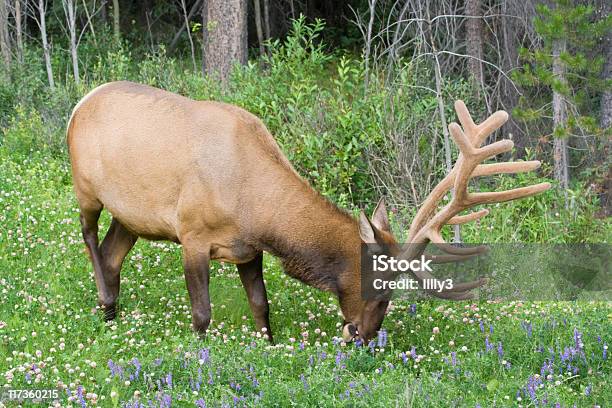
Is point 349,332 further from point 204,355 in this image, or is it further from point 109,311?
point 109,311

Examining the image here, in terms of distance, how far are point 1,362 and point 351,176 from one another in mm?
5072

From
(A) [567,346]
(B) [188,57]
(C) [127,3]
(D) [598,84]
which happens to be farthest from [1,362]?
(C) [127,3]

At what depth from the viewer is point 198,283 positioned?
680 cm

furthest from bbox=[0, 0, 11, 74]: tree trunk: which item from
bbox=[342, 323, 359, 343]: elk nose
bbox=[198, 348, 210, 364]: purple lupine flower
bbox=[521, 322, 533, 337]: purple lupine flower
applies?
bbox=[521, 322, 533, 337]: purple lupine flower

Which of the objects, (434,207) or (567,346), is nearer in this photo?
(567,346)

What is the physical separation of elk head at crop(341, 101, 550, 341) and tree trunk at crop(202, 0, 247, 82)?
24.3 ft

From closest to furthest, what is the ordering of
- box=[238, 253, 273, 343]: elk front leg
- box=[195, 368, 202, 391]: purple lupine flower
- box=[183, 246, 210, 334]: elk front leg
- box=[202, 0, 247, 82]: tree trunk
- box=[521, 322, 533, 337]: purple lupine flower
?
box=[195, 368, 202, 391]: purple lupine flower
box=[521, 322, 533, 337]: purple lupine flower
box=[183, 246, 210, 334]: elk front leg
box=[238, 253, 273, 343]: elk front leg
box=[202, 0, 247, 82]: tree trunk

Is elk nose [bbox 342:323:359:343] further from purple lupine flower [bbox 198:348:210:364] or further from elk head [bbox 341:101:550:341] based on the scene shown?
purple lupine flower [bbox 198:348:210:364]

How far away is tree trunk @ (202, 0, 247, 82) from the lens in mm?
13562

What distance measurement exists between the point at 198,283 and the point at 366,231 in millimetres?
1281

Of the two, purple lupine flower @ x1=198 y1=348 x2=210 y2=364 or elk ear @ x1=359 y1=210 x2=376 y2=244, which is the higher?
elk ear @ x1=359 y1=210 x2=376 y2=244

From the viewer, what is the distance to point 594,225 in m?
9.14

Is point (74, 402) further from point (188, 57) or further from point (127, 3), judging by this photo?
point (127, 3)

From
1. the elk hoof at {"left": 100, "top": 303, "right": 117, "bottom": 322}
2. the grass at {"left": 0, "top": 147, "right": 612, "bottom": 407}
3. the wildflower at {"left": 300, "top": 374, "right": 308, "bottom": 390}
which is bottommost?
the elk hoof at {"left": 100, "top": 303, "right": 117, "bottom": 322}
